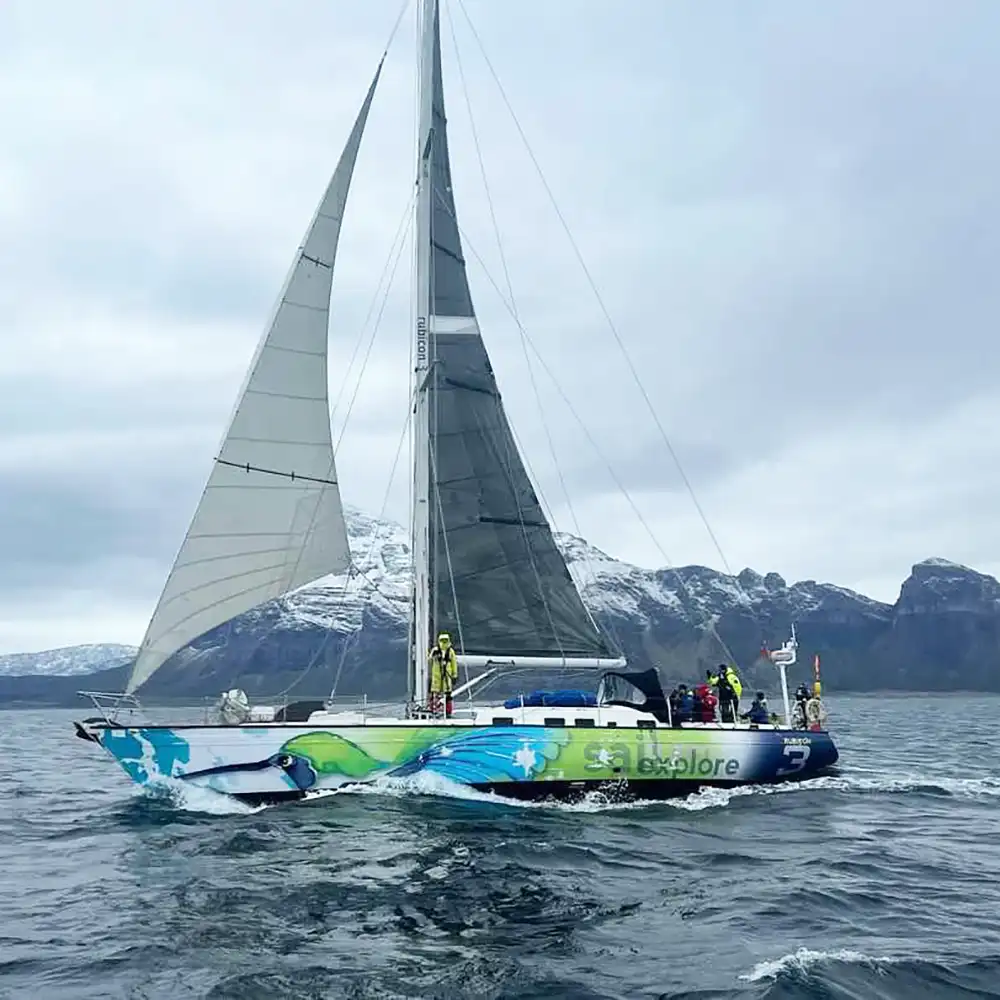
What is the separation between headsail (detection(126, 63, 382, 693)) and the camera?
61.1 feet

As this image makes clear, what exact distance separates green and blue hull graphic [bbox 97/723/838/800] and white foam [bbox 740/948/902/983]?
9659 millimetres

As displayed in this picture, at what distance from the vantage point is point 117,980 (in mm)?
8906

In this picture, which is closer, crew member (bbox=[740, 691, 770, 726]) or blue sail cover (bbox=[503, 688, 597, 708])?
blue sail cover (bbox=[503, 688, 597, 708])

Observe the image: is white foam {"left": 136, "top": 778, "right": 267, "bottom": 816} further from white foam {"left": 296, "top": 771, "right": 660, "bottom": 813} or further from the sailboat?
white foam {"left": 296, "top": 771, "right": 660, "bottom": 813}

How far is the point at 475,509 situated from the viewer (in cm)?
2270

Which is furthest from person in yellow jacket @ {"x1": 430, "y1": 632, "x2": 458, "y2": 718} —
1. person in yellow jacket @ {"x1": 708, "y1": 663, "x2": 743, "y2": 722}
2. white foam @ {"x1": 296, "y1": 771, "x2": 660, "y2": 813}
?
person in yellow jacket @ {"x1": 708, "y1": 663, "x2": 743, "y2": 722}

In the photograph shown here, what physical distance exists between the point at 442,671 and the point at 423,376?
6810 millimetres

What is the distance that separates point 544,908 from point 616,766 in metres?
8.54

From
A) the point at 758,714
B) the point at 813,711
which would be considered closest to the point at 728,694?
the point at 758,714

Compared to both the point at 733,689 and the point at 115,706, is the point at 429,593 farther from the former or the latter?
the point at 733,689

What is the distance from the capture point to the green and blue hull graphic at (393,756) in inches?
715

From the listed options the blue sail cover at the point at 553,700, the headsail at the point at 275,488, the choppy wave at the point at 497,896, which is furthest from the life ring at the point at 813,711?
the headsail at the point at 275,488

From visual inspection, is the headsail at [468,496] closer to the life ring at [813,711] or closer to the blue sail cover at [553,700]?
the blue sail cover at [553,700]

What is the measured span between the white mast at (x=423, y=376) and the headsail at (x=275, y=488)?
1.76 meters
